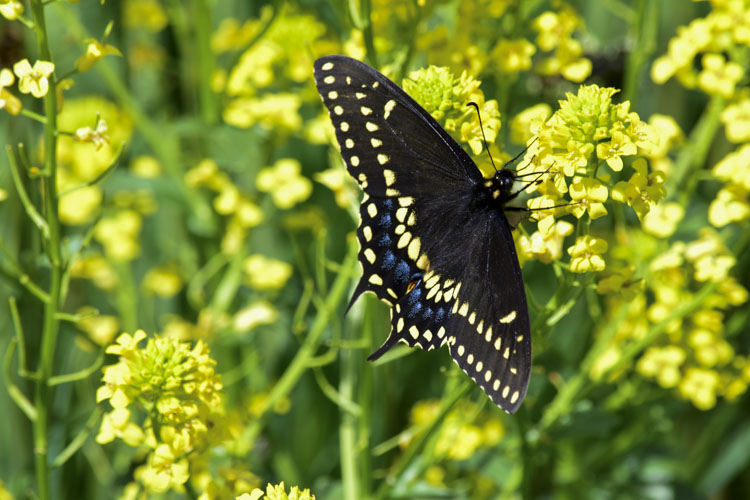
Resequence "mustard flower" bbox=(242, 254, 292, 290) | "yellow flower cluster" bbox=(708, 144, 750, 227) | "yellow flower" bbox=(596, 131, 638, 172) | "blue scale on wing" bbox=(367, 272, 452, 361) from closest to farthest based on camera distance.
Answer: "yellow flower" bbox=(596, 131, 638, 172) < "blue scale on wing" bbox=(367, 272, 452, 361) < "yellow flower cluster" bbox=(708, 144, 750, 227) < "mustard flower" bbox=(242, 254, 292, 290)

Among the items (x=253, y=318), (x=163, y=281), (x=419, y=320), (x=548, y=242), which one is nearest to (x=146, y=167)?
(x=163, y=281)

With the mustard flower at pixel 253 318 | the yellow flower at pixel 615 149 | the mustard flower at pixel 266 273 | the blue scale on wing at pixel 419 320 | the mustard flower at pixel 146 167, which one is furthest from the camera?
the mustard flower at pixel 146 167

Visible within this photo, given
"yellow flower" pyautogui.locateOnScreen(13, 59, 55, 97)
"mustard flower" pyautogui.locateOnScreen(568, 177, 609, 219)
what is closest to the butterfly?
A: "mustard flower" pyautogui.locateOnScreen(568, 177, 609, 219)

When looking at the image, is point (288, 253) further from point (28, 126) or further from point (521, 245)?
point (521, 245)

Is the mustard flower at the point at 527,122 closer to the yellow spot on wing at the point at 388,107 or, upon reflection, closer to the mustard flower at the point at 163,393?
the yellow spot on wing at the point at 388,107


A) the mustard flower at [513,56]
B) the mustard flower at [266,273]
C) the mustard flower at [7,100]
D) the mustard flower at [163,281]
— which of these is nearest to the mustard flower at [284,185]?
the mustard flower at [266,273]

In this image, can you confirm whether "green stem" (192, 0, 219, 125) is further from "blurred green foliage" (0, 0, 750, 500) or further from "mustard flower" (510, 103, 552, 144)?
"mustard flower" (510, 103, 552, 144)

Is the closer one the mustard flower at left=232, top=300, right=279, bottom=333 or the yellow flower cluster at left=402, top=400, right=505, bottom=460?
the yellow flower cluster at left=402, top=400, right=505, bottom=460
